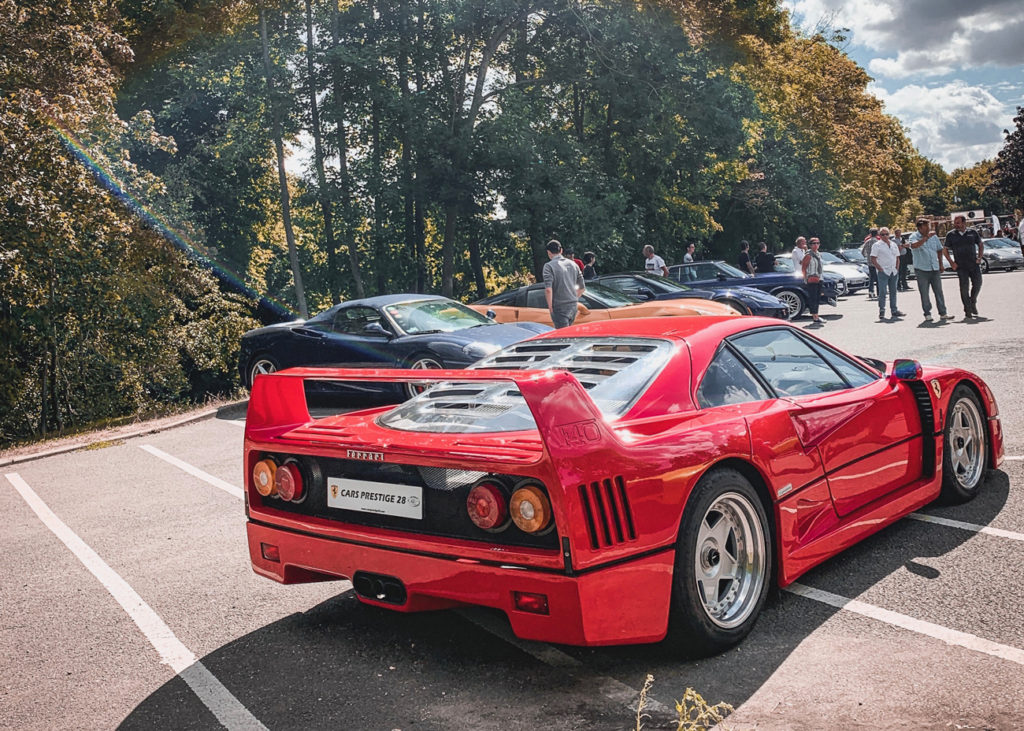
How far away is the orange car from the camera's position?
1422 centimetres

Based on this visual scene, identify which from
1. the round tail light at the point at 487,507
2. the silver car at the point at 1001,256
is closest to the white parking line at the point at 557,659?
the round tail light at the point at 487,507

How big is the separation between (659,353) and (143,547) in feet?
11.8

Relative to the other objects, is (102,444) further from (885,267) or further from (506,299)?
(885,267)

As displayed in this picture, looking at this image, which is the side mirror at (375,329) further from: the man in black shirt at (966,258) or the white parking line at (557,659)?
the man in black shirt at (966,258)

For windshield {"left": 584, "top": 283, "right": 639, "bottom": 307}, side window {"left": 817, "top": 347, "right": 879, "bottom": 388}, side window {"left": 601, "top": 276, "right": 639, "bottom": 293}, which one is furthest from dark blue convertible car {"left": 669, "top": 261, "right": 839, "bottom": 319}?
side window {"left": 817, "top": 347, "right": 879, "bottom": 388}

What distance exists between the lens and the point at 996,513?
5.01 meters

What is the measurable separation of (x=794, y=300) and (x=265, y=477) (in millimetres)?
18094

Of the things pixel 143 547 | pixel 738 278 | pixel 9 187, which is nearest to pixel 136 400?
pixel 9 187

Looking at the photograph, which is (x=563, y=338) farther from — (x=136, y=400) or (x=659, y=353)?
(x=136, y=400)

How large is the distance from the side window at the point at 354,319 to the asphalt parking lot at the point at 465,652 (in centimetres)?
581

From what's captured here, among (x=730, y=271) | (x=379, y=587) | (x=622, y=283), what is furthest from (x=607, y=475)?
(x=730, y=271)

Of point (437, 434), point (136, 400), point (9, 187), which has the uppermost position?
point (9, 187)

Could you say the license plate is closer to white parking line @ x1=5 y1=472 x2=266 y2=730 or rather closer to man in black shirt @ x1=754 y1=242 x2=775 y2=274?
white parking line @ x1=5 y1=472 x2=266 y2=730

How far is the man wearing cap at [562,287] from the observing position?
12.6 metres
